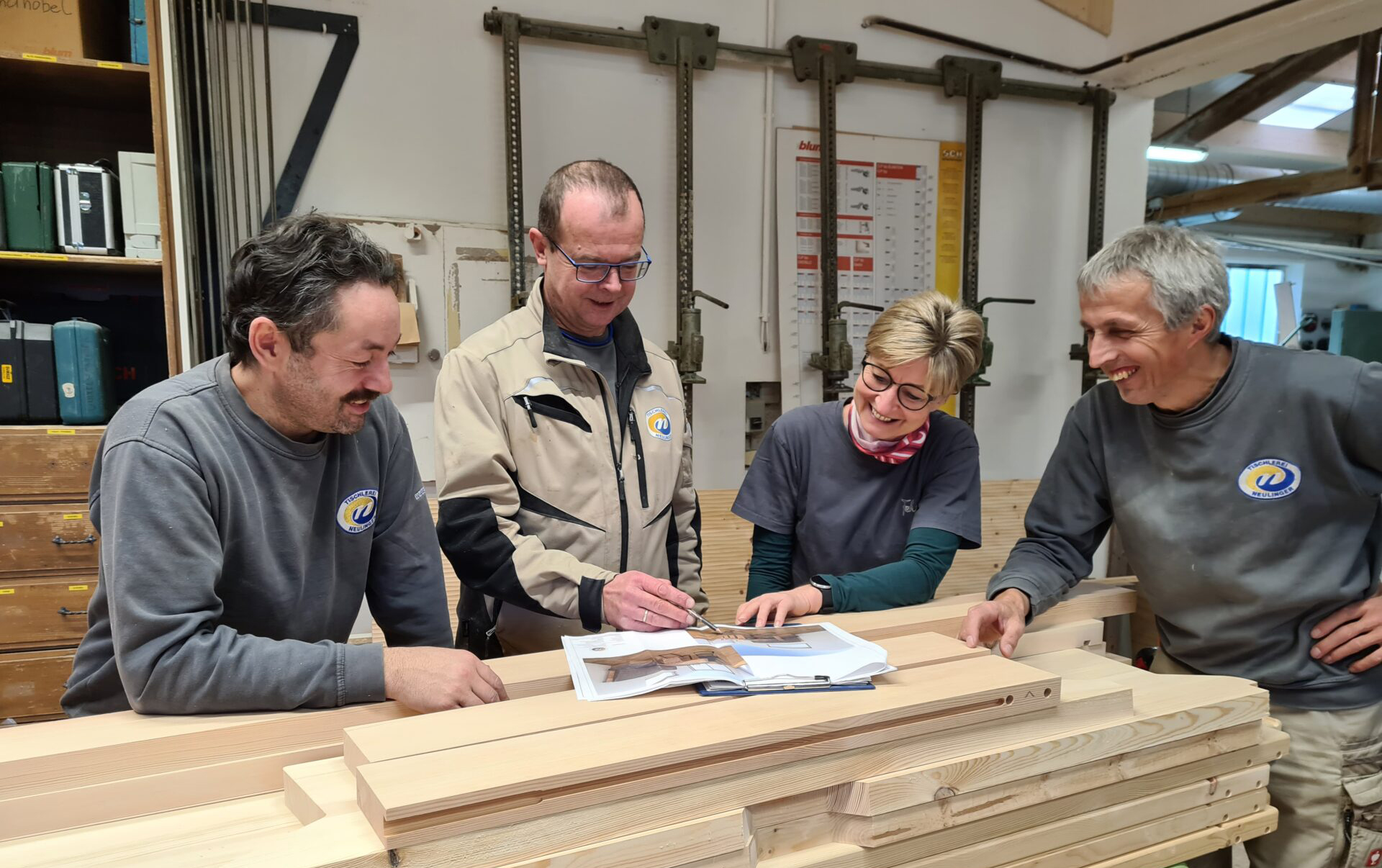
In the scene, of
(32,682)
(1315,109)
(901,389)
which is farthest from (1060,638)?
(1315,109)

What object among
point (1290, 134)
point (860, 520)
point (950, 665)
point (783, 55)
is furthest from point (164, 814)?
point (1290, 134)

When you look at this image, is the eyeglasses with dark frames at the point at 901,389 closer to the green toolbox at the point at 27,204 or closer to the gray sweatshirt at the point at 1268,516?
the gray sweatshirt at the point at 1268,516

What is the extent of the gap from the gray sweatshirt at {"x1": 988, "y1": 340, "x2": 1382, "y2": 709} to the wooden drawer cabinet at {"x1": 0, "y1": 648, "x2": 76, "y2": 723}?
2.76 metres

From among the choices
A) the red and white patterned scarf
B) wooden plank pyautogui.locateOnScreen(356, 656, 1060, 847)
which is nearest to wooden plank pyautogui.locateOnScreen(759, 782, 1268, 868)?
wooden plank pyautogui.locateOnScreen(356, 656, 1060, 847)

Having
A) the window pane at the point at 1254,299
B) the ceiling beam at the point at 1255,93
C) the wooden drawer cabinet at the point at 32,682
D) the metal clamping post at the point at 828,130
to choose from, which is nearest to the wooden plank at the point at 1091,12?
the ceiling beam at the point at 1255,93

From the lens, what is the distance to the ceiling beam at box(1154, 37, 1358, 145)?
4.08m

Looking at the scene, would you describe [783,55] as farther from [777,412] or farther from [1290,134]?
[1290,134]

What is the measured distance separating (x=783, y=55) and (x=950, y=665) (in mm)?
2785

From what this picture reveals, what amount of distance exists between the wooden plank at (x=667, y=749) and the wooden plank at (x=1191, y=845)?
0.89 feet

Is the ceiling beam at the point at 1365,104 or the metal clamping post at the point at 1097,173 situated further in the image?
the metal clamping post at the point at 1097,173

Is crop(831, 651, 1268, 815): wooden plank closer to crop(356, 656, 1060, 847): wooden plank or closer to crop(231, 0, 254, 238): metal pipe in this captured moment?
crop(356, 656, 1060, 847): wooden plank

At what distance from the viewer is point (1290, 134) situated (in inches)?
231

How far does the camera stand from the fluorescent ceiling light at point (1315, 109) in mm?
5332

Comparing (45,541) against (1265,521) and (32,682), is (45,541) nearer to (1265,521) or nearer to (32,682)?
(32,682)
